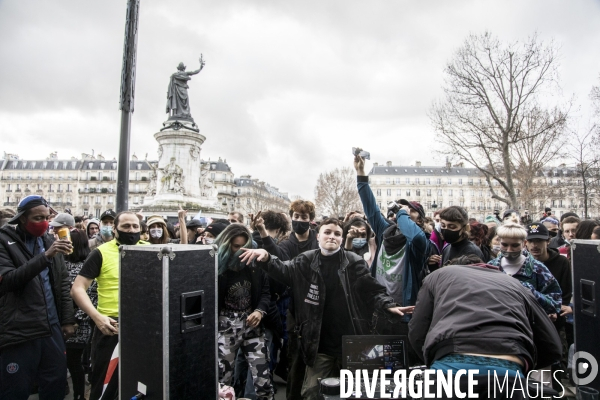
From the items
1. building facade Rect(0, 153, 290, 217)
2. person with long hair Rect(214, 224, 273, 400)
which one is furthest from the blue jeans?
building facade Rect(0, 153, 290, 217)

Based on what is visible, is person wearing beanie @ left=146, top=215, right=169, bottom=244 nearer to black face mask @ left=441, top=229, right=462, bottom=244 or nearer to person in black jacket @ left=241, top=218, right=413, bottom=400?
person in black jacket @ left=241, top=218, right=413, bottom=400

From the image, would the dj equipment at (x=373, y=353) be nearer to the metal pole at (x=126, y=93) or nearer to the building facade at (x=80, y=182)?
the metal pole at (x=126, y=93)

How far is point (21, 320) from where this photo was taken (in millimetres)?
3256

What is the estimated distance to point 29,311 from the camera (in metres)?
3.33

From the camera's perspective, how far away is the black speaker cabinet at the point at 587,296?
115 inches

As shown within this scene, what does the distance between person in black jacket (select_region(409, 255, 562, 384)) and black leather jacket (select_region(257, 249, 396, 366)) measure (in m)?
1.04

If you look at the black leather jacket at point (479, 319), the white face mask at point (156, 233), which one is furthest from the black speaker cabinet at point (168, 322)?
the white face mask at point (156, 233)

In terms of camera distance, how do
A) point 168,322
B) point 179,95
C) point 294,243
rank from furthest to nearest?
point 179,95 → point 294,243 → point 168,322

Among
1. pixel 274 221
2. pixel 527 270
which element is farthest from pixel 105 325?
pixel 527 270

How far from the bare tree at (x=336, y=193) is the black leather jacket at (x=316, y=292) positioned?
125ft

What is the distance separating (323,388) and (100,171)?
3583 inches

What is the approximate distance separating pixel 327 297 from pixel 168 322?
1.57m

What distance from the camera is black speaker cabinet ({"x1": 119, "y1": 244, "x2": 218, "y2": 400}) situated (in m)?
2.45

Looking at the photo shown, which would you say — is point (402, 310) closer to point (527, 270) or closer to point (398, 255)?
point (398, 255)
